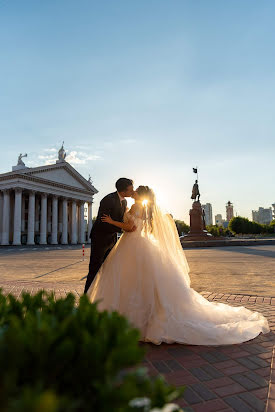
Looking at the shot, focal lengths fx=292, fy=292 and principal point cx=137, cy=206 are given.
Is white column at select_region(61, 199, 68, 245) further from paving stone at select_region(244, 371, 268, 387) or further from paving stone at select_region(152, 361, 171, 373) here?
paving stone at select_region(244, 371, 268, 387)

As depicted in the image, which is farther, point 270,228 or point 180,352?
point 270,228

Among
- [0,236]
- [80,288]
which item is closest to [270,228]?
[0,236]

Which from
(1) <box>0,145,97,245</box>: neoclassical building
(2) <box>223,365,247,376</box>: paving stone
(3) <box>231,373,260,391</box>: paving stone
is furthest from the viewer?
(1) <box>0,145,97,245</box>: neoclassical building

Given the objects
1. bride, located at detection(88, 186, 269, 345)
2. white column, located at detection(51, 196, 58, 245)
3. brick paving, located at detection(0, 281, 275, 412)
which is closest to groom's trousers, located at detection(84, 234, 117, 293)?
bride, located at detection(88, 186, 269, 345)

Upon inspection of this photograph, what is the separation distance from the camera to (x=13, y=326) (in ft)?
2.79

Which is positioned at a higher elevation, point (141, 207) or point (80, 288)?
point (141, 207)

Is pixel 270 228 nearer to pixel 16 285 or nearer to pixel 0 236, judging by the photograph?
pixel 0 236

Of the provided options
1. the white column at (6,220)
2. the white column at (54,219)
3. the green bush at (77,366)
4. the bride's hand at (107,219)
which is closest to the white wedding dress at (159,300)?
the bride's hand at (107,219)

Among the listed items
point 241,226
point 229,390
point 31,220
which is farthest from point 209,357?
point 241,226

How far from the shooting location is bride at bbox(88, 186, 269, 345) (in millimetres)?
3588

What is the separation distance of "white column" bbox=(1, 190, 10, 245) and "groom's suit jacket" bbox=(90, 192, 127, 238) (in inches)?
1951

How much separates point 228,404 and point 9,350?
2149mm

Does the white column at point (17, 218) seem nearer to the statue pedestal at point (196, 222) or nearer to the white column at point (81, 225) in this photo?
the white column at point (81, 225)

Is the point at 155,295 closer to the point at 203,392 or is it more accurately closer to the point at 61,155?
the point at 203,392
